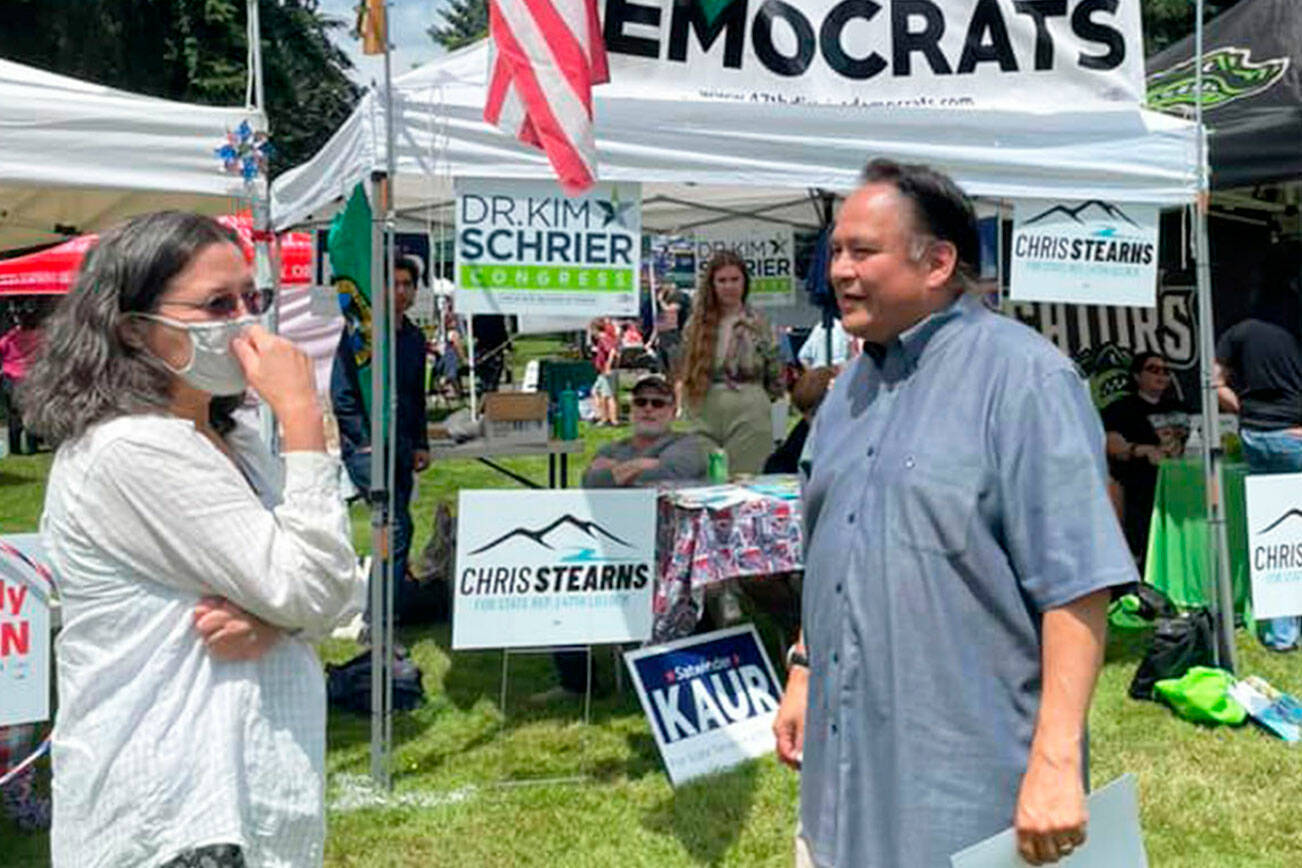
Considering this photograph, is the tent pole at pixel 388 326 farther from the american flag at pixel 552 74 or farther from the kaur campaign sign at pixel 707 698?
the kaur campaign sign at pixel 707 698

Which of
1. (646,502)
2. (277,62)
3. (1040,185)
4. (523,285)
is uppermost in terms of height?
(277,62)

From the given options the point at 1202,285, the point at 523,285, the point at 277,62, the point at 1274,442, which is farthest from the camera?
the point at 277,62

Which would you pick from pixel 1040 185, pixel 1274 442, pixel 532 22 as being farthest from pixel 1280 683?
pixel 532 22

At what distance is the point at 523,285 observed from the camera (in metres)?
4.48

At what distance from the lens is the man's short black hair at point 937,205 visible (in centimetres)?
197

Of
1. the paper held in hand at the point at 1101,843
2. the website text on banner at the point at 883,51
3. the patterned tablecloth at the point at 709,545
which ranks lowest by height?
the paper held in hand at the point at 1101,843

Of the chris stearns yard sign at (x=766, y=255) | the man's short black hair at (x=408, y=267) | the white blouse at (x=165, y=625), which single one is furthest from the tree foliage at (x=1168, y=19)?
the white blouse at (x=165, y=625)

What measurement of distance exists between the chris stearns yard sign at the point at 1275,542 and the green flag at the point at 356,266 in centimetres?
386

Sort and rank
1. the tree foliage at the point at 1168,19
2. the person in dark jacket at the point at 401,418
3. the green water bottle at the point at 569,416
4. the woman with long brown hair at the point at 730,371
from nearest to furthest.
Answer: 1. the person in dark jacket at the point at 401,418
2. the woman with long brown hair at the point at 730,371
3. the green water bottle at the point at 569,416
4. the tree foliage at the point at 1168,19

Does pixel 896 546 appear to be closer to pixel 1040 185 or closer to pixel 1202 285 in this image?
pixel 1040 185

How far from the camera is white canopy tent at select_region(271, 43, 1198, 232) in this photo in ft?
14.4

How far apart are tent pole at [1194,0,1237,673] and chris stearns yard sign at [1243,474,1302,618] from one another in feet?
0.48

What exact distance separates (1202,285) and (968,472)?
412cm

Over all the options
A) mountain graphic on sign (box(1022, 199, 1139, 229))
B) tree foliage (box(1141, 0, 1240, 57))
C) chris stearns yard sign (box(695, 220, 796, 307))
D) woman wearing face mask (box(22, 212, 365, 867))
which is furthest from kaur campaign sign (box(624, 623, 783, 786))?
tree foliage (box(1141, 0, 1240, 57))
